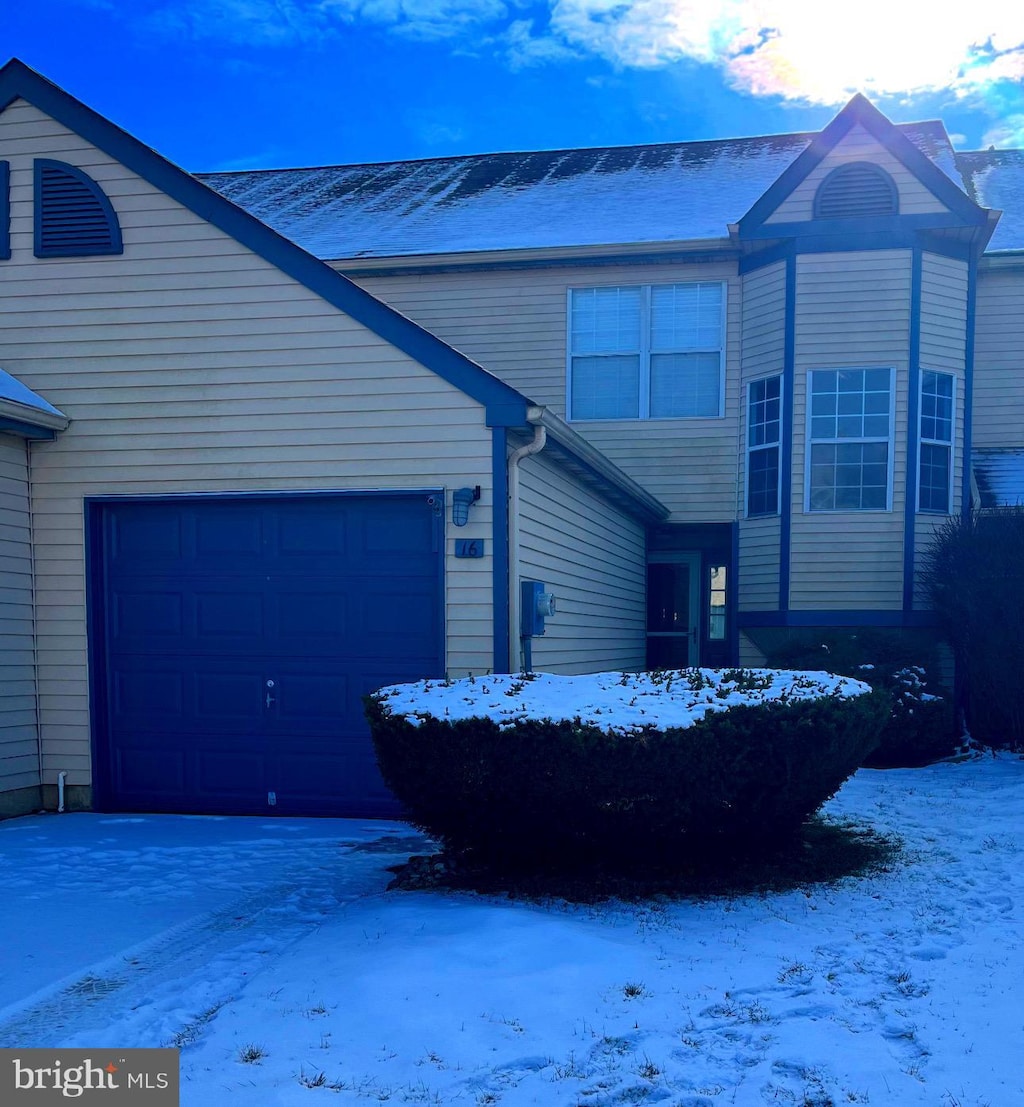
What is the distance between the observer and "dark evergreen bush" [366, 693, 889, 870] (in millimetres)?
5352

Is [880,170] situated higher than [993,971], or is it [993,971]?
[880,170]

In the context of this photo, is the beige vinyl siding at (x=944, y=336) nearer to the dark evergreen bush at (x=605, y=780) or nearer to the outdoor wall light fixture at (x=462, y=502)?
the outdoor wall light fixture at (x=462, y=502)

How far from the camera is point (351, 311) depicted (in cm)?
779

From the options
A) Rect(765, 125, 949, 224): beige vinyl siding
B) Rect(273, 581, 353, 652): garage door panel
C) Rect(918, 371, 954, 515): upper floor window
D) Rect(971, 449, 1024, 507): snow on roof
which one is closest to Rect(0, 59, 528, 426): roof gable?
Rect(273, 581, 353, 652): garage door panel

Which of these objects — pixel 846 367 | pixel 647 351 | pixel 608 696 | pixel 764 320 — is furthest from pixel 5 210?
pixel 846 367

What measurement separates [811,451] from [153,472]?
7961 millimetres

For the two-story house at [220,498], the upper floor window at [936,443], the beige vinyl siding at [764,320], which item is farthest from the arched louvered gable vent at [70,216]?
the upper floor window at [936,443]

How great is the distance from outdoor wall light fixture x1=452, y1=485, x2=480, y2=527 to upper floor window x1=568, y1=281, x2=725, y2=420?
248 inches

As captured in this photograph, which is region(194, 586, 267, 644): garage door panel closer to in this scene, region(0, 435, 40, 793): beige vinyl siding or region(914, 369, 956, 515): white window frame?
region(0, 435, 40, 793): beige vinyl siding

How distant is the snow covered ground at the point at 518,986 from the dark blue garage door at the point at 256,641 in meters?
1.64

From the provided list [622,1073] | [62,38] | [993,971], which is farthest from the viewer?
[62,38]

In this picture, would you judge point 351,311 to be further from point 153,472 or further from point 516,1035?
point 516,1035

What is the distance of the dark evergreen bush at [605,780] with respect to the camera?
535cm

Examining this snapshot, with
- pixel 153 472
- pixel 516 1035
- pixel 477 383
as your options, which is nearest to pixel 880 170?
pixel 477 383
